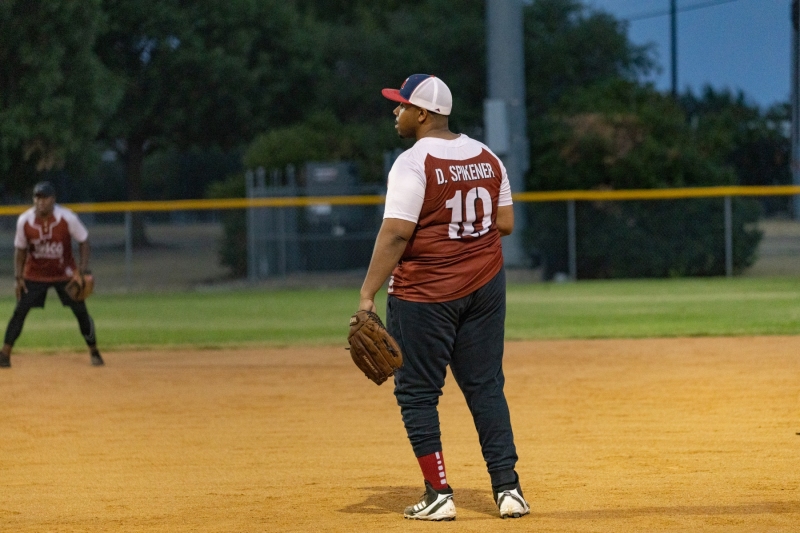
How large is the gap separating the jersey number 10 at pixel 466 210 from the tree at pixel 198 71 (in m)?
30.3

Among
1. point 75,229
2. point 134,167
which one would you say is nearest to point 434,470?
point 75,229

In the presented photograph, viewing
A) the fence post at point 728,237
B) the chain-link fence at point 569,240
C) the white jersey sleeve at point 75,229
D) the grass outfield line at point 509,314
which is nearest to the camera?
the white jersey sleeve at point 75,229

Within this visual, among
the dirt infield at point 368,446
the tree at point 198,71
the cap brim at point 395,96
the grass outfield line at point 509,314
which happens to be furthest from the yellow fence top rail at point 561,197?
the cap brim at point 395,96

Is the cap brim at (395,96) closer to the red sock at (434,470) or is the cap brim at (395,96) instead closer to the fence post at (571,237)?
the red sock at (434,470)

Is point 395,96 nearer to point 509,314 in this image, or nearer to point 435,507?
point 435,507

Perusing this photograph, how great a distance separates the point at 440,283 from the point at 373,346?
0.40 m

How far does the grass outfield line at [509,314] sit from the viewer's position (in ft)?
46.4

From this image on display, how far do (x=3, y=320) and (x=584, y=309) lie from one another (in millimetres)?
8857

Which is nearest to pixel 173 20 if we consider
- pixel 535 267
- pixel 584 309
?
pixel 535 267

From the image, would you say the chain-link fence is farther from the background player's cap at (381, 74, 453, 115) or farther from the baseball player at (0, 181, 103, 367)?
the background player's cap at (381, 74, 453, 115)

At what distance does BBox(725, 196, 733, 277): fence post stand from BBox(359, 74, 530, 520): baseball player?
1797 centimetres

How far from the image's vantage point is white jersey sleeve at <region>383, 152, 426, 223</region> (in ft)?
16.3

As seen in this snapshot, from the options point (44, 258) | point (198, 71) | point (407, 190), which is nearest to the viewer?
point (407, 190)

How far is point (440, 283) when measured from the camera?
16.7 ft
